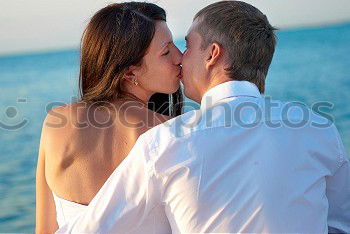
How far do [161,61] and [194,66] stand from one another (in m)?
0.38

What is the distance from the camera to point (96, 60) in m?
2.85

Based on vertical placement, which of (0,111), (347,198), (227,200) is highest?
(227,200)

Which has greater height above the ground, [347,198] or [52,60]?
[347,198]

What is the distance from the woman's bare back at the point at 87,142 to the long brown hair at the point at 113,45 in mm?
107

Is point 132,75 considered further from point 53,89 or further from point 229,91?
point 53,89

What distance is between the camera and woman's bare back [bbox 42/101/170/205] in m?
2.64

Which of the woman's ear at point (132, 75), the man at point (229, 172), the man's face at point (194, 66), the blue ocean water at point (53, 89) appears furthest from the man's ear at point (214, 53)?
the blue ocean water at point (53, 89)

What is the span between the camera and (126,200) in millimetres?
2100

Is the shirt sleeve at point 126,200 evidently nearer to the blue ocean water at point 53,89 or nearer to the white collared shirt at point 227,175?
the white collared shirt at point 227,175

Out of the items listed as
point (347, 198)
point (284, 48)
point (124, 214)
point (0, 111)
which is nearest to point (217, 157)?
point (124, 214)

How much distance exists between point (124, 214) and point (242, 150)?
0.40m

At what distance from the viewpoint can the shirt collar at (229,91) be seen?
2.23 meters

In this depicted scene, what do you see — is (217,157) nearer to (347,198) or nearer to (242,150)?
(242,150)

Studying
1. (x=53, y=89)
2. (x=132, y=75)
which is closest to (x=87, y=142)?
(x=132, y=75)
